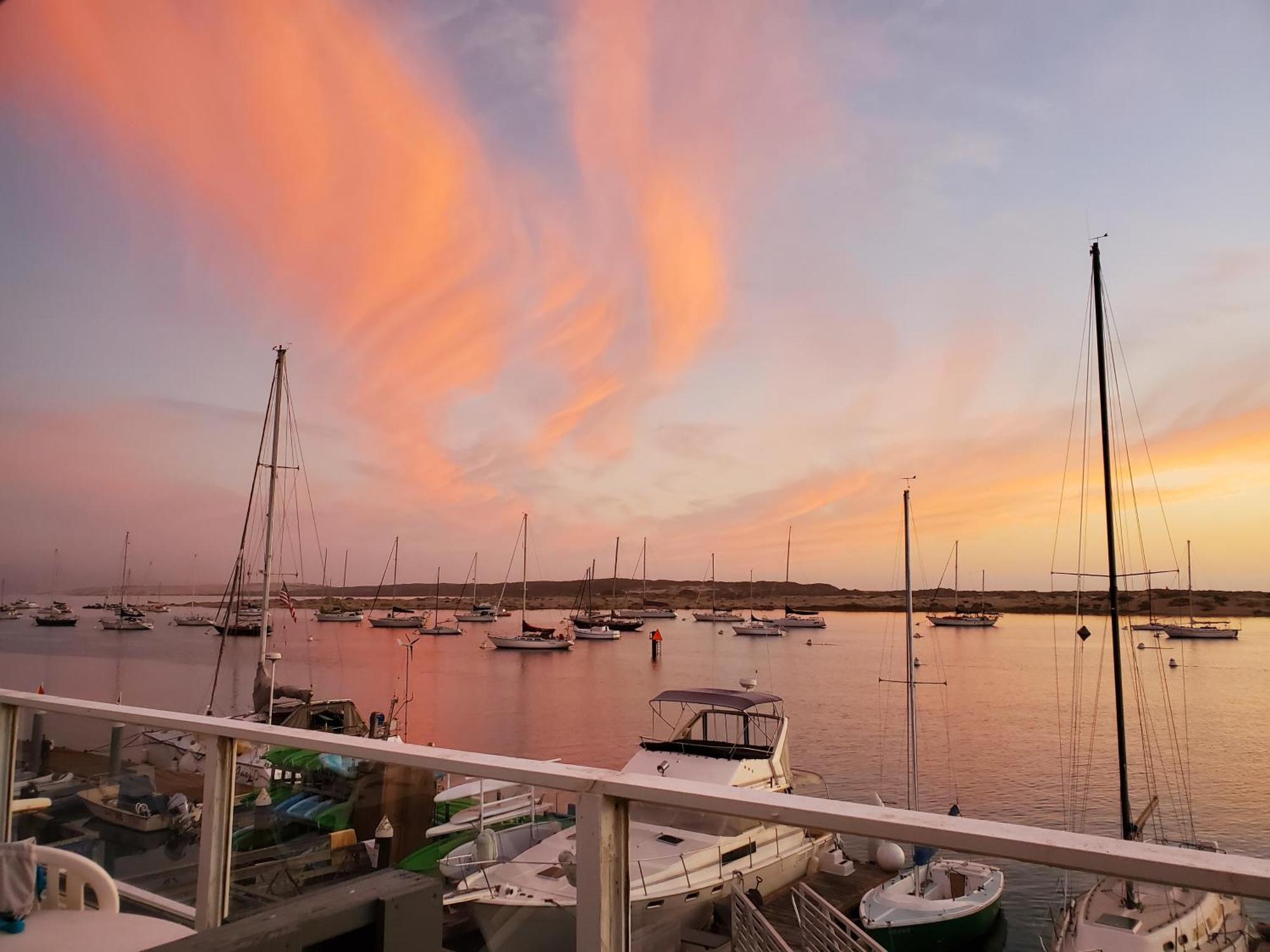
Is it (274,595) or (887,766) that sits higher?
(274,595)

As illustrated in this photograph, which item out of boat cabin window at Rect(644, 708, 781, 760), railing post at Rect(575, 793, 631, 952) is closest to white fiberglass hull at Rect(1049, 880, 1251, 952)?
railing post at Rect(575, 793, 631, 952)

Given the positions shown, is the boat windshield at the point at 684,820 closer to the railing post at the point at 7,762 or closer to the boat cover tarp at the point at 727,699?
the railing post at the point at 7,762

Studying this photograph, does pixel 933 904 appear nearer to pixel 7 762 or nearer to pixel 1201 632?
pixel 7 762

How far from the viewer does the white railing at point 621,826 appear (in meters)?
1.14

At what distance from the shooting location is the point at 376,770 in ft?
7.02

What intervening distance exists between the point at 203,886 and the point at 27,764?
1.37 meters

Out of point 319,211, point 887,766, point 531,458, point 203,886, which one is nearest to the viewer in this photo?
point 203,886

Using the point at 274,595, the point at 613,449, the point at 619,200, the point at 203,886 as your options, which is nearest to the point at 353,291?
the point at 619,200

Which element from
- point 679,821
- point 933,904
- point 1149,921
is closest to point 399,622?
point 933,904

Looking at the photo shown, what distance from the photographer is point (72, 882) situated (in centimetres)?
201

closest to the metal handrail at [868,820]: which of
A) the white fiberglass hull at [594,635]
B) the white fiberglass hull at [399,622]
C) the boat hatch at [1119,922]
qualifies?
the boat hatch at [1119,922]

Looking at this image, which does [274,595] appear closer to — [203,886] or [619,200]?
[619,200]

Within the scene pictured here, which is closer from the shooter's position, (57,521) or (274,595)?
(57,521)

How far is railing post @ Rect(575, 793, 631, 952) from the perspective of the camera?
162cm
